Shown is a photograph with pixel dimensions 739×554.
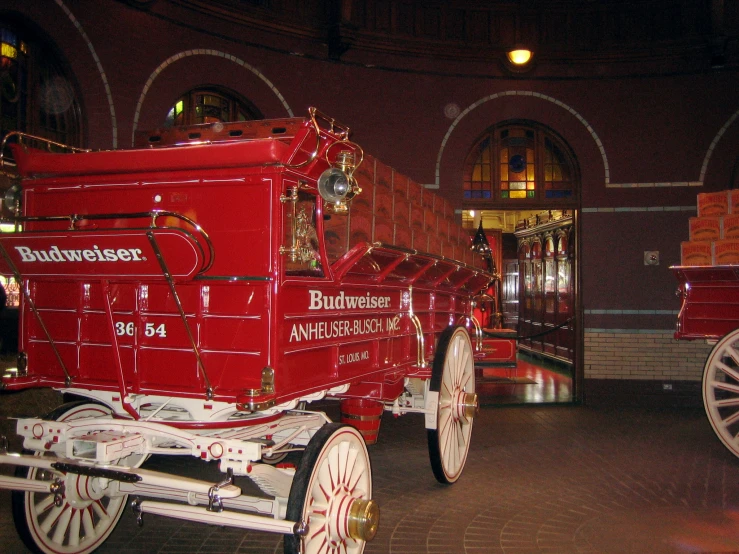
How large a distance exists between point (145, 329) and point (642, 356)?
7350mm

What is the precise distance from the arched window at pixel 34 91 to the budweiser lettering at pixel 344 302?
3759mm

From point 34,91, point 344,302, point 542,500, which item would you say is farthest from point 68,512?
point 34,91

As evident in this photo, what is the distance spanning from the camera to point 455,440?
5.18 m

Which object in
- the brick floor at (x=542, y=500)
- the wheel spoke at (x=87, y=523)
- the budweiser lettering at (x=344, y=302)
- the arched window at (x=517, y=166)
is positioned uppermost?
the arched window at (x=517, y=166)

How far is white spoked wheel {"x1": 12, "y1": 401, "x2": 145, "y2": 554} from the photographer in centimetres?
328

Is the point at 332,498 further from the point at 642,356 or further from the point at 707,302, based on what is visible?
the point at 642,356

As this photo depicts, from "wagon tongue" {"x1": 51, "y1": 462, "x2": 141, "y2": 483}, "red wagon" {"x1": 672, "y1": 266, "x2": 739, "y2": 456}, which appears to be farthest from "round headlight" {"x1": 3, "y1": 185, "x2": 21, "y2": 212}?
"red wagon" {"x1": 672, "y1": 266, "x2": 739, "y2": 456}

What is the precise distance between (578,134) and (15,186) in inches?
287

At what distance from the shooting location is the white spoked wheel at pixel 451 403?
4766 millimetres

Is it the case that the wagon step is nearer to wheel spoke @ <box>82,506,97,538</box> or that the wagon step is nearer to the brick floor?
wheel spoke @ <box>82,506,97,538</box>

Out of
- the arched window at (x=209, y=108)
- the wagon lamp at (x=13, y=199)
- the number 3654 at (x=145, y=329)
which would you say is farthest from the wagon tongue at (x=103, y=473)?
the arched window at (x=209, y=108)

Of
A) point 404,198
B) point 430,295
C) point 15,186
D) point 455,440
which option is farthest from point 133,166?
point 455,440

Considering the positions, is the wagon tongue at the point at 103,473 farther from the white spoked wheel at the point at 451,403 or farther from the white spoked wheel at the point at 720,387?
the white spoked wheel at the point at 720,387

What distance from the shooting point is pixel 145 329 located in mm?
3143
